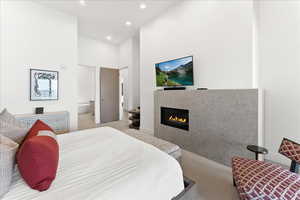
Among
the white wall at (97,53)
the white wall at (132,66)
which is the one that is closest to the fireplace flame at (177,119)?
the white wall at (132,66)

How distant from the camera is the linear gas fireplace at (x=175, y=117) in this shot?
2957mm

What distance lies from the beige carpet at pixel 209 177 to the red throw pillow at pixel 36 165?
166 cm

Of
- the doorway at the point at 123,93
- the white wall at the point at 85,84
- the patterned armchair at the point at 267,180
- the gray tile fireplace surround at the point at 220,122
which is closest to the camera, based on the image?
the patterned armchair at the point at 267,180

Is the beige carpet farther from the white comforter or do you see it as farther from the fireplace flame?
the white comforter

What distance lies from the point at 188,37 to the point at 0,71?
4271mm

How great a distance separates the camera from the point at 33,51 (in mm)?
3168

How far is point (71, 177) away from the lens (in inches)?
37.2

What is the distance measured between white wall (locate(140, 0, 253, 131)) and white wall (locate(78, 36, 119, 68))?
8.26 ft

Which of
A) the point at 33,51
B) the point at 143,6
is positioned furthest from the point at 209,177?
the point at 33,51

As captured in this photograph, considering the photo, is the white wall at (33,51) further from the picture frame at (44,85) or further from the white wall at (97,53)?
the white wall at (97,53)

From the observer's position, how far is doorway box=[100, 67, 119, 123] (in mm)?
5465

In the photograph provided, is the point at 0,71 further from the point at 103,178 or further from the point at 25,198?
the point at 103,178

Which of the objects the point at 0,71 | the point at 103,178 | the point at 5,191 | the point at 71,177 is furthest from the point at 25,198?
the point at 0,71

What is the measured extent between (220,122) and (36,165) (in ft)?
8.23
